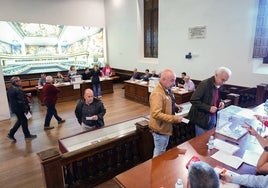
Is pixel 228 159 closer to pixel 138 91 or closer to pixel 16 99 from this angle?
pixel 16 99

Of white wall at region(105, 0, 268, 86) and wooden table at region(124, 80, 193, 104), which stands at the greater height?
white wall at region(105, 0, 268, 86)

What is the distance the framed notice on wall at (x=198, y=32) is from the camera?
6.26 meters

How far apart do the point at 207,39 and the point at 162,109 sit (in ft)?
16.0

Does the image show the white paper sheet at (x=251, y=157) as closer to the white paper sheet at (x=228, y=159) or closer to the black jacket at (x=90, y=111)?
the white paper sheet at (x=228, y=159)

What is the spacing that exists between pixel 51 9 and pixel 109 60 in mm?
4037

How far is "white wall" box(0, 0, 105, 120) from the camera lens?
8.56 meters

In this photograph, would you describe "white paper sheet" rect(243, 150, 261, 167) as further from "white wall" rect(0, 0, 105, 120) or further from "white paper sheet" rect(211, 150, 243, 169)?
"white wall" rect(0, 0, 105, 120)

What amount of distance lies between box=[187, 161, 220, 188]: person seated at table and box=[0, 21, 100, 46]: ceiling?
32.7 feet

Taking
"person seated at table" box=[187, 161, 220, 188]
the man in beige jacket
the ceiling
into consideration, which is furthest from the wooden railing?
the ceiling

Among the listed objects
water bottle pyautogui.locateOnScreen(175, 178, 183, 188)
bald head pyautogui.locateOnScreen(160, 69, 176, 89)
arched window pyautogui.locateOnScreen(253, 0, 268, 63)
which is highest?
arched window pyautogui.locateOnScreen(253, 0, 268, 63)

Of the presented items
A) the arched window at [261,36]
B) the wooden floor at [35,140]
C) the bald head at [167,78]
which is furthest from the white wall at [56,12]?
the bald head at [167,78]

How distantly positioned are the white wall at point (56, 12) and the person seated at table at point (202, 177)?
10.2m

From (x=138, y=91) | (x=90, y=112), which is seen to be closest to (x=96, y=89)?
(x=138, y=91)

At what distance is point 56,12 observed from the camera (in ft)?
31.7
